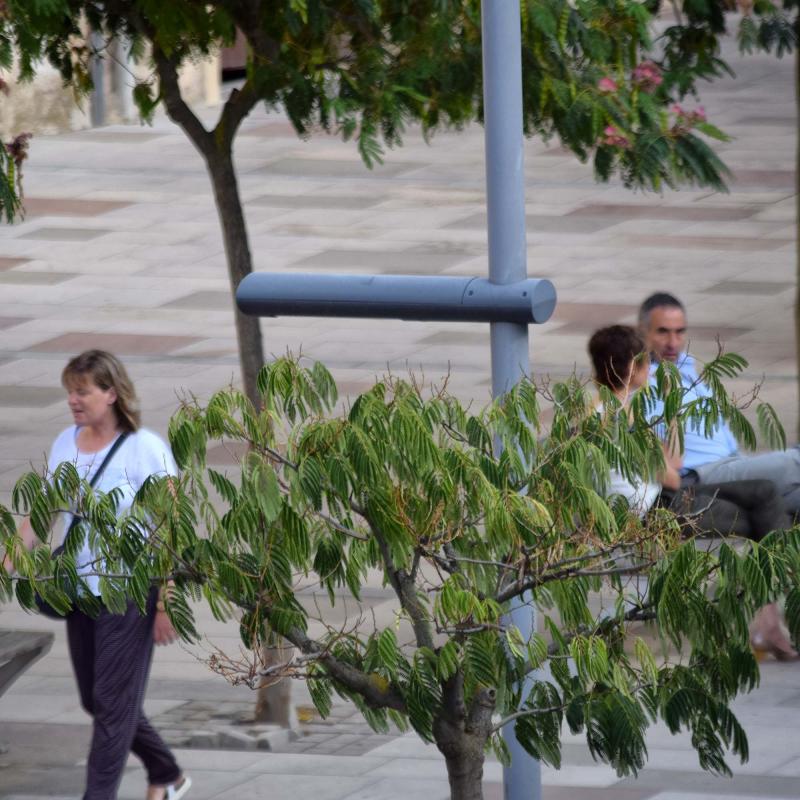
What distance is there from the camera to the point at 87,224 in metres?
21.1

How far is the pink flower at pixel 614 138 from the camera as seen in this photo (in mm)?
7797

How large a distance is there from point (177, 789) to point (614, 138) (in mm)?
2915

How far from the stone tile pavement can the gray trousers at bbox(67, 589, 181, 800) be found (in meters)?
0.62

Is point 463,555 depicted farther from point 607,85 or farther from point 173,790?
point 607,85

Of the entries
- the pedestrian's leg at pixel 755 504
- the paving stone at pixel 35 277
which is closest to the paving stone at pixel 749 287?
the paving stone at pixel 35 277

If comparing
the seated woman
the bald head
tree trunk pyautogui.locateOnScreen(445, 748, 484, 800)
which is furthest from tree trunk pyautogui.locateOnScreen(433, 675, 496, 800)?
the bald head

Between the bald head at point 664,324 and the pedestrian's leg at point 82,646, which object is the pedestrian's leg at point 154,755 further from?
the bald head at point 664,324

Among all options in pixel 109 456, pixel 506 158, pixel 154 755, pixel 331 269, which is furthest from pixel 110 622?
pixel 331 269

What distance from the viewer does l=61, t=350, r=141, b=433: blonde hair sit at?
7.07 meters

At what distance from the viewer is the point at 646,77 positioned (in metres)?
8.09

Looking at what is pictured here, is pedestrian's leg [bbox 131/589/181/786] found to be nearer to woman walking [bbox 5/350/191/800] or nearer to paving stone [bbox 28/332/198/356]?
woman walking [bbox 5/350/191/800]

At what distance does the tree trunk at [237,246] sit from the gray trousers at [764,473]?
194 cm

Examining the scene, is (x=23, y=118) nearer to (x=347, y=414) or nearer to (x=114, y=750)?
(x=114, y=750)

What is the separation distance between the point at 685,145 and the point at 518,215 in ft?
10.6
